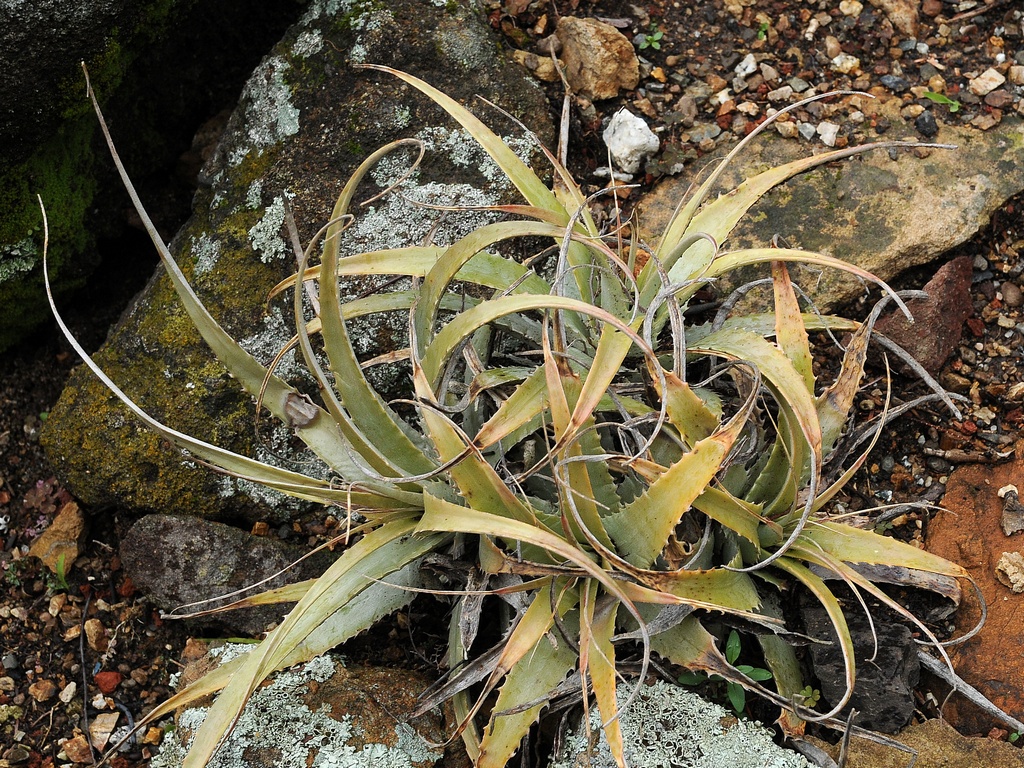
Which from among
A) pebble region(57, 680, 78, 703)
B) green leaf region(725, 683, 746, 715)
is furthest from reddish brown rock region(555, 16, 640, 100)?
pebble region(57, 680, 78, 703)

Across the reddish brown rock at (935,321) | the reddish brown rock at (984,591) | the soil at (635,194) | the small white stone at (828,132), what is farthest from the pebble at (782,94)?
the reddish brown rock at (984,591)

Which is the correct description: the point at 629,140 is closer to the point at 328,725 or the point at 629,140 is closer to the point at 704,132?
the point at 704,132

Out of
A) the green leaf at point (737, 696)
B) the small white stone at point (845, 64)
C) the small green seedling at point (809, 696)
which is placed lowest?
the small green seedling at point (809, 696)

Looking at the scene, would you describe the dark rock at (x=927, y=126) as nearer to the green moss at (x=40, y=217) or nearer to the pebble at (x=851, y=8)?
the pebble at (x=851, y=8)

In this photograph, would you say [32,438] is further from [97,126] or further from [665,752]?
[665,752]

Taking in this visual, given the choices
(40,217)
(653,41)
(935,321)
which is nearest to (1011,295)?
(935,321)

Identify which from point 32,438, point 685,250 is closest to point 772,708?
point 685,250
